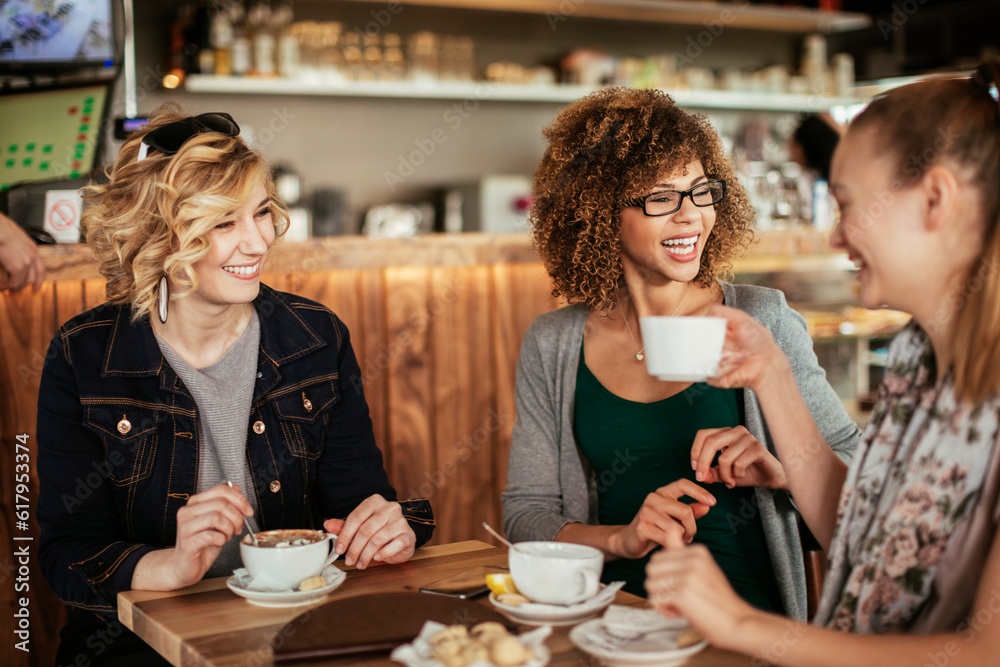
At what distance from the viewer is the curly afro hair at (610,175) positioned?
1.84 m

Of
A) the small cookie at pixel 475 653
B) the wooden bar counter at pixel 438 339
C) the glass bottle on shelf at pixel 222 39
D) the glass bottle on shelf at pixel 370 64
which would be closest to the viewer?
the small cookie at pixel 475 653

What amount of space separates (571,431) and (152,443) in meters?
0.80

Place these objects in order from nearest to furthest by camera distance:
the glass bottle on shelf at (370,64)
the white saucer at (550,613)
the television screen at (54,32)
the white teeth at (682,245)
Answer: the white saucer at (550,613)
the white teeth at (682,245)
the television screen at (54,32)
the glass bottle on shelf at (370,64)

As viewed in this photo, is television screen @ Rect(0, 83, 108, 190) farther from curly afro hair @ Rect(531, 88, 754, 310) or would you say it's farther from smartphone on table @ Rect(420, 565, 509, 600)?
smartphone on table @ Rect(420, 565, 509, 600)

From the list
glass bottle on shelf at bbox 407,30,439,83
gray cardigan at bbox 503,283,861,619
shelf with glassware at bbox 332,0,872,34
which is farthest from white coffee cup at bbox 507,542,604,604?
shelf with glassware at bbox 332,0,872,34

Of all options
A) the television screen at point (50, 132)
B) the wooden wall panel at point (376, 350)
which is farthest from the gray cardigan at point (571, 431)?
the television screen at point (50, 132)

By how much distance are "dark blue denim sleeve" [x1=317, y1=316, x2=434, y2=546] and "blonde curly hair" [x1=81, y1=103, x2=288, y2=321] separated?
0.34 metres

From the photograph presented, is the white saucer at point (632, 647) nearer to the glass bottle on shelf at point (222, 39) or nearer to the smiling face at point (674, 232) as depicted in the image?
the smiling face at point (674, 232)

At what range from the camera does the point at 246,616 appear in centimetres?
118

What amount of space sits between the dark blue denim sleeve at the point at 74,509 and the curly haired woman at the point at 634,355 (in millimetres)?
726

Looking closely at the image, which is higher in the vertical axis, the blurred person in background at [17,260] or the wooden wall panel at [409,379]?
the blurred person in background at [17,260]

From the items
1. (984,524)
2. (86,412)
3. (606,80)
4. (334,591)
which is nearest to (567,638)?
(334,591)

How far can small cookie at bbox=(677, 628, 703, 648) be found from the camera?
3.33ft

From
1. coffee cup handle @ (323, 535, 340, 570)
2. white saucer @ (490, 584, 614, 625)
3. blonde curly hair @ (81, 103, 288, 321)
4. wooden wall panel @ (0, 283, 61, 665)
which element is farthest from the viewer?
wooden wall panel @ (0, 283, 61, 665)
